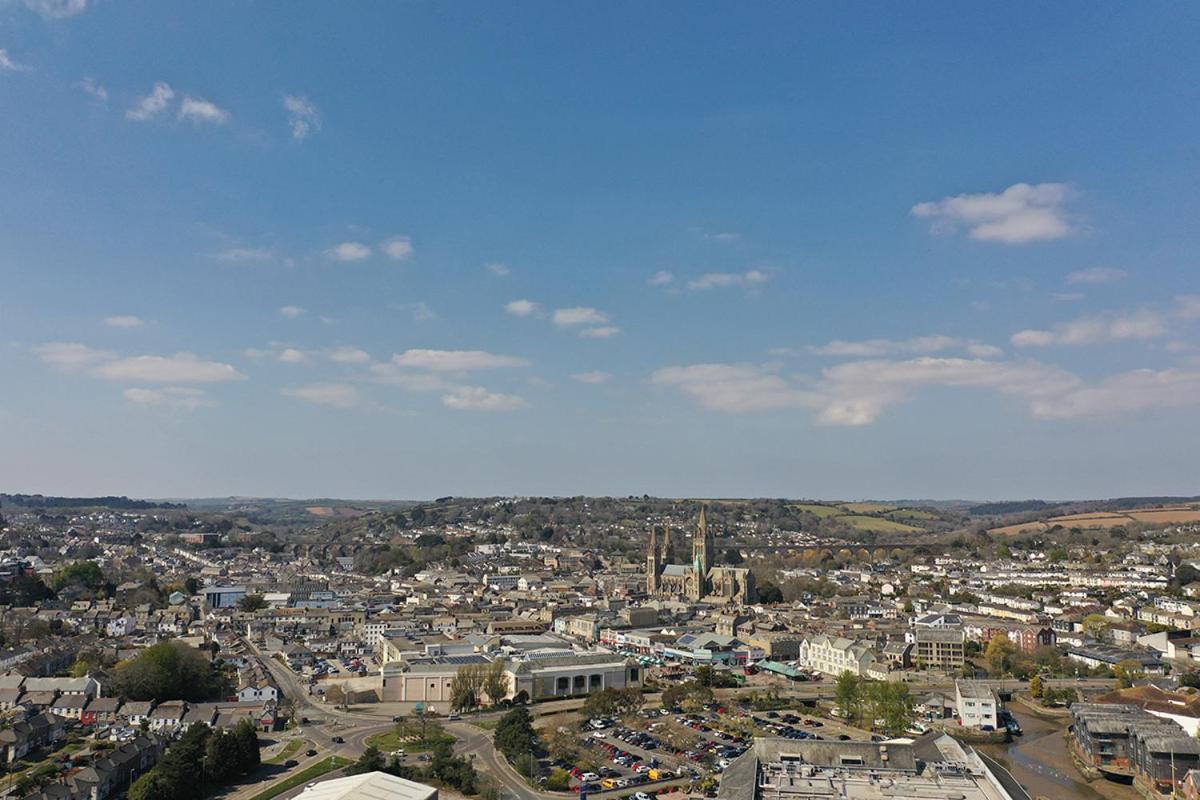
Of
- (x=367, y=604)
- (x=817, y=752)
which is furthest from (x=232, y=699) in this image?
(x=367, y=604)

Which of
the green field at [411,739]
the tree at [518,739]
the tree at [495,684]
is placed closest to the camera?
the tree at [518,739]

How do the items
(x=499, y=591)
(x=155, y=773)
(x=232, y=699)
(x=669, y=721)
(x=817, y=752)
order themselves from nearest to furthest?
1. (x=817, y=752)
2. (x=155, y=773)
3. (x=669, y=721)
4. (x=232, y=699)
5. (x=499, y=591)

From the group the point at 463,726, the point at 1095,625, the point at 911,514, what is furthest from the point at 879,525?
the point at 463,726

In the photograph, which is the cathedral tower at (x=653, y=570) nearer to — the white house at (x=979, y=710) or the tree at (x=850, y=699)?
the tree at (x=850, y=699)

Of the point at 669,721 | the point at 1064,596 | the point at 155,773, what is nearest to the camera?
the point at 155,773

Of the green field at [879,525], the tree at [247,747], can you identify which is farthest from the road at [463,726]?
the green field at [879,525]

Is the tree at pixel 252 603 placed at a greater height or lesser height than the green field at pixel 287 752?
greater

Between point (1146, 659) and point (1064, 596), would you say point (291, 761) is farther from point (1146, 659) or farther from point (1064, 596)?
point (1064, 596)
